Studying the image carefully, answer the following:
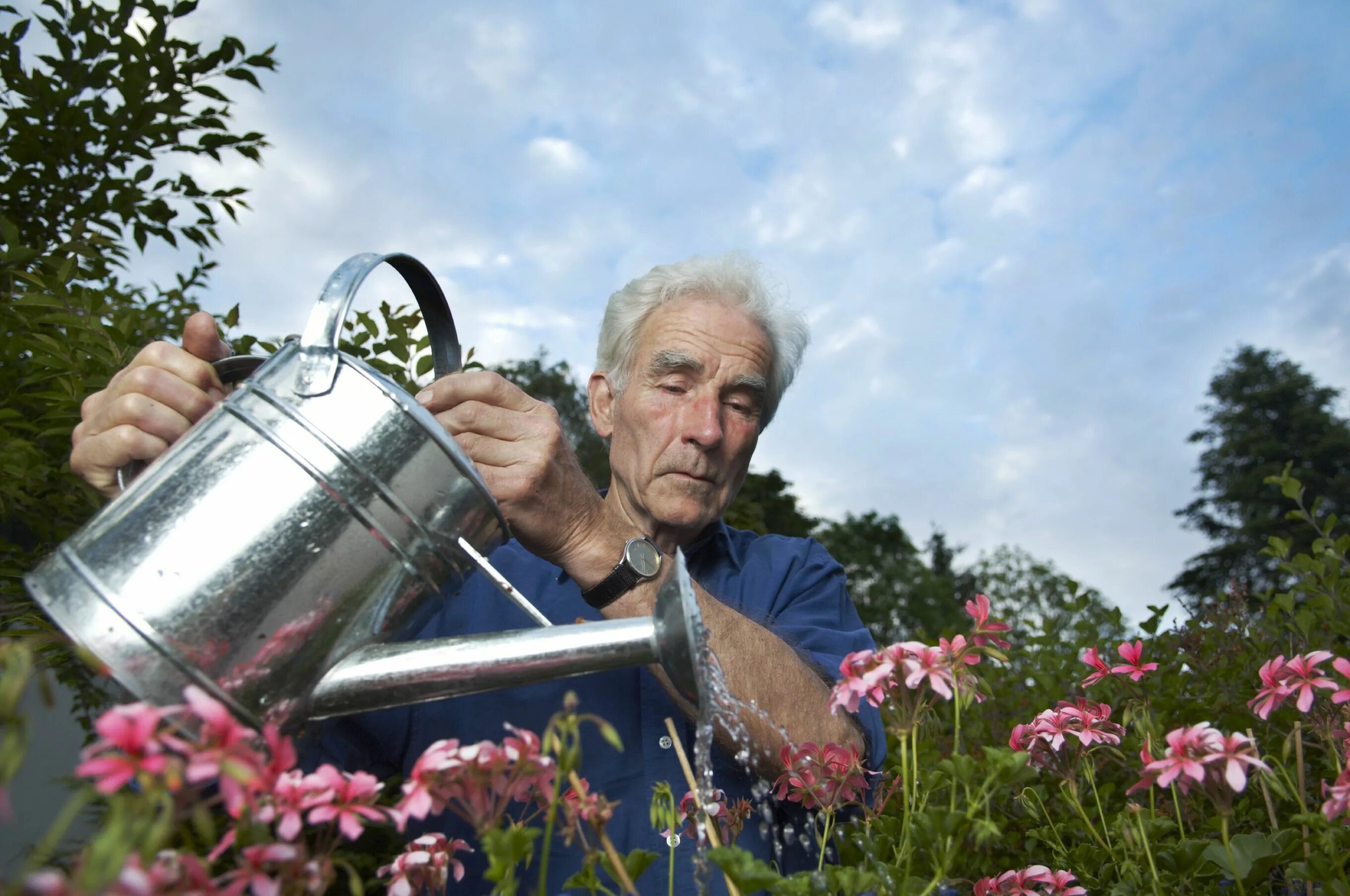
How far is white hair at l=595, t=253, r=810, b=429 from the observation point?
2.67 meters

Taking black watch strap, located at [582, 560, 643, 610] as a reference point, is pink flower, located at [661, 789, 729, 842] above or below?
below

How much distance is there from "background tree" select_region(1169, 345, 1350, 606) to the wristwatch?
38.5 m

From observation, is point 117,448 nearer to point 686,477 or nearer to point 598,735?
point 598,735

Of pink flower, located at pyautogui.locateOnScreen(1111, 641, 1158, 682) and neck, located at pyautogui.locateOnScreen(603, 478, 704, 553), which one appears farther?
neck, located at pyautogui.locateOnScreen(603, 478, 704, 553)

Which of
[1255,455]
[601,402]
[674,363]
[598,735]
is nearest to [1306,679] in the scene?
[598,735]

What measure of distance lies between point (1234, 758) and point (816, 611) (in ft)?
4.49

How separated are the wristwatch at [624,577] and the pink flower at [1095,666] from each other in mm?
631

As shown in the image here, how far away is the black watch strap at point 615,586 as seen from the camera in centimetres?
141

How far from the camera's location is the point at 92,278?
2383mm

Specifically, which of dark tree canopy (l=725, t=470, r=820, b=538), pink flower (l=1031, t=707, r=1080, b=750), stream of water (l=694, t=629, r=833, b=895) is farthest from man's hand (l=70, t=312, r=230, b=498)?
dark tree canopy (l=725, t=470, r=820, b=538)

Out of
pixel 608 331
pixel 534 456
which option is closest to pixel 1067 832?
pixel 534 456

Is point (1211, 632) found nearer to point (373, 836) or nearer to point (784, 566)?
point (784, 566)

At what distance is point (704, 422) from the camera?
238cm

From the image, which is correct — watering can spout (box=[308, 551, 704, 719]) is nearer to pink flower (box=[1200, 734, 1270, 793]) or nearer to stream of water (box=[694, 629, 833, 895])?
stream of water (box=[694, 629, 833, 895])
